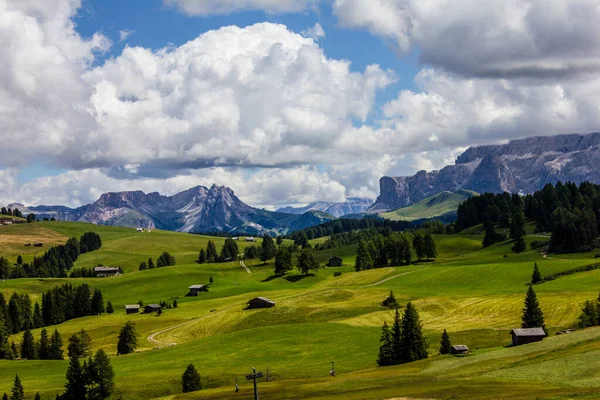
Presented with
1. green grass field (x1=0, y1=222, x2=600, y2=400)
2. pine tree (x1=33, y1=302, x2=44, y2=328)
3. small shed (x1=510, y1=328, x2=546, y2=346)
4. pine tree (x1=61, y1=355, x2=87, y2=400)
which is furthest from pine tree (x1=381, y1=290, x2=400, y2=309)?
pine tree (x1=33, y1=302, x2=44, y2=328)

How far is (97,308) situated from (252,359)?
105939mm

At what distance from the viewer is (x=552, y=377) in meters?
64.2

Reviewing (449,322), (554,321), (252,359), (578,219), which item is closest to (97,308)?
(252,359)

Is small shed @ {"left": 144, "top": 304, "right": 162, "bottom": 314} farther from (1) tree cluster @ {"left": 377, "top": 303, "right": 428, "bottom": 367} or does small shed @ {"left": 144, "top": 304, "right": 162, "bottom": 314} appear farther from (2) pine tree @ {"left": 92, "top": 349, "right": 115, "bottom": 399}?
(1) tree cluster @ {"left": 377, "top": 303, "right": 428, "bottom": 367}

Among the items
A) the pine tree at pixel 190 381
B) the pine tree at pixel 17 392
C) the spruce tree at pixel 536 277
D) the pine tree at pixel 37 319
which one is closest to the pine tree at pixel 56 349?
the pine tree at pixel 17 392

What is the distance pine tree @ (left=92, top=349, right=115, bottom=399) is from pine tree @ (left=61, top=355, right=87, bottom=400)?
2.69m

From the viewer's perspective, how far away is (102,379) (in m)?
90.2

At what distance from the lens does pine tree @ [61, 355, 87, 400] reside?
9138 cm

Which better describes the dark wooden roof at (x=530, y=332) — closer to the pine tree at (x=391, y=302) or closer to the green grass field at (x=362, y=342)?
the green grass field at (x=362, y=342)

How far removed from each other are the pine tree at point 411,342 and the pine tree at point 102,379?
147 feet

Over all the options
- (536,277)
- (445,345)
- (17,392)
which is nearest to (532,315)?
(445,345)

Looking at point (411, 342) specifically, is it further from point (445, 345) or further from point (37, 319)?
point (37, 319)

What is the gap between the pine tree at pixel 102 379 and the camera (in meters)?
89.8

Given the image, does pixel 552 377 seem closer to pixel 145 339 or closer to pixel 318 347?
pixel 318 347
